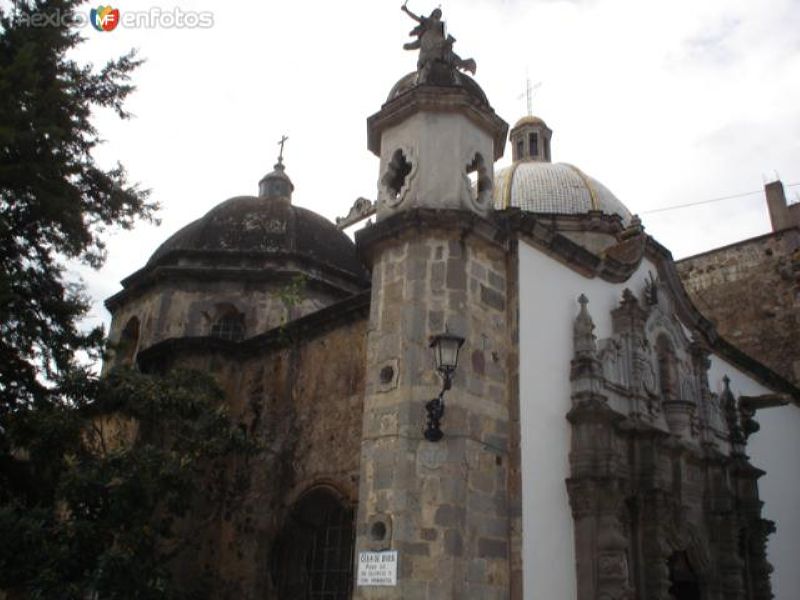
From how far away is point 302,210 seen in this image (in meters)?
18.6

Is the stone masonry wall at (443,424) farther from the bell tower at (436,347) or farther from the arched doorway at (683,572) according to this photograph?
the arched doorway at (683,572)

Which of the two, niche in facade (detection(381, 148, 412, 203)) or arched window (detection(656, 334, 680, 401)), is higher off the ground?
niche in facade (detection(381, 148, 412, 203))

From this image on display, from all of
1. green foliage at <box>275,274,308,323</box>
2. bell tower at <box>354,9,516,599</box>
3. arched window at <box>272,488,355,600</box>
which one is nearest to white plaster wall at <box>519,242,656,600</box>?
bell tower at <box>354,9,516,599</box>

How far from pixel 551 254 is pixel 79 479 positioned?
6499 millimetres

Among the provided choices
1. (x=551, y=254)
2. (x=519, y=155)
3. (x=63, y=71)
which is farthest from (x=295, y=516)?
(x=519, y=155)

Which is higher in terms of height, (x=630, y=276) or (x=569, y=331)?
(x=630, y=276)

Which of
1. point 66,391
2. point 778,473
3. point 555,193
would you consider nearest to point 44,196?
point 66,391

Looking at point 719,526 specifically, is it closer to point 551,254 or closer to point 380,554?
point 551,254

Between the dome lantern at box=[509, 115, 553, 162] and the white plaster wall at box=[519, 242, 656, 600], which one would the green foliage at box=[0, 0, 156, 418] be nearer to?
the white plaster wall at box=[519, 242, 656, 600]

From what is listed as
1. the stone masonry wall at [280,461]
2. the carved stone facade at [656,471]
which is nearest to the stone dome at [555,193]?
the carved stone facade at [656,471]

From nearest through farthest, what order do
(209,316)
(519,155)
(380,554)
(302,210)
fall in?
(380,554)
(209,316)
(302,210)
(519,155)

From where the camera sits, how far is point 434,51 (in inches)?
426

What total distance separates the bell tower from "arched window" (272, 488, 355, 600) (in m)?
2.78

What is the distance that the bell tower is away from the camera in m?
8.36
